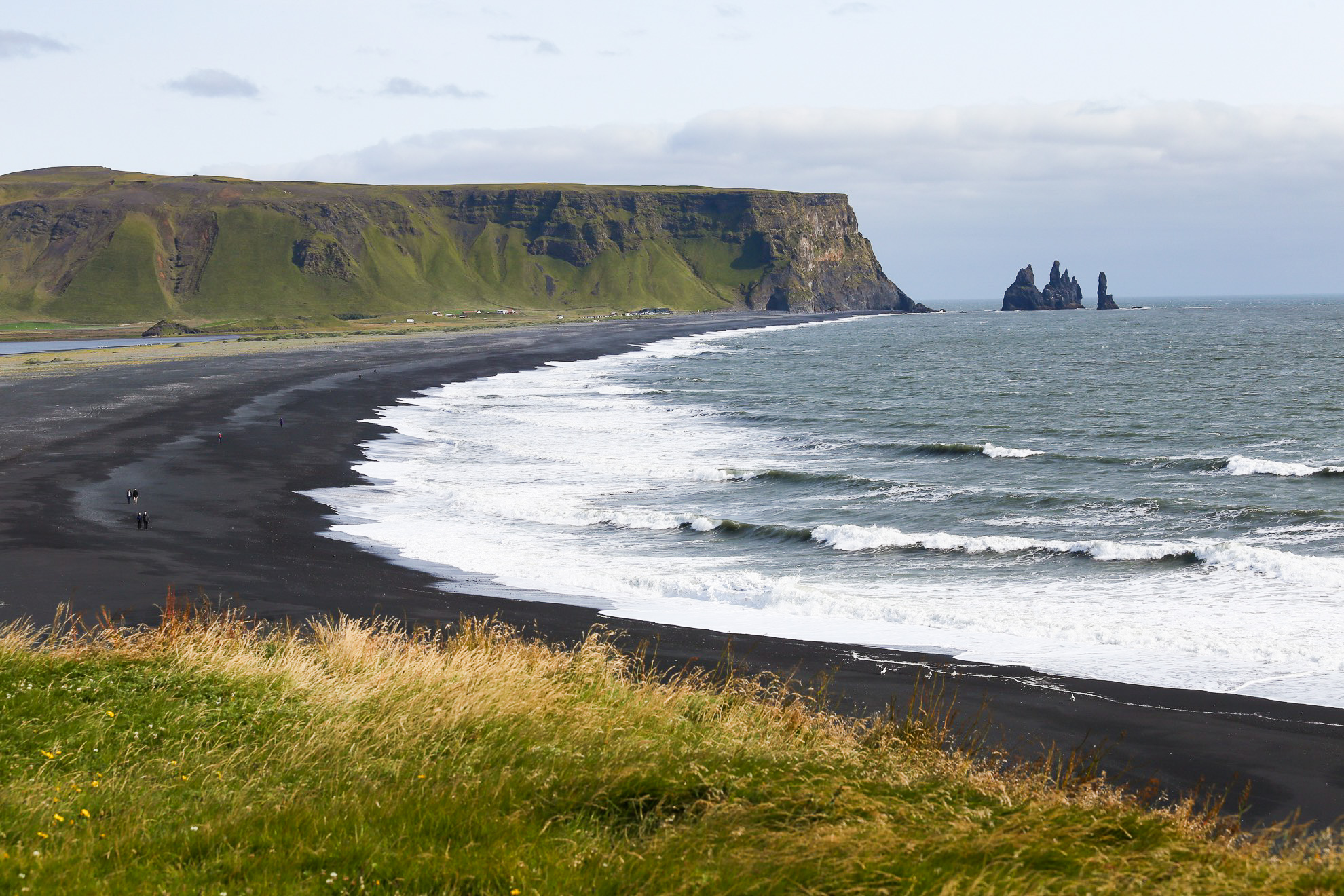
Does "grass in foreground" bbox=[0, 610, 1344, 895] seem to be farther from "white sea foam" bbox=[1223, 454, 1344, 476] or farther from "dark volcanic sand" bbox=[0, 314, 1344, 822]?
"white sea foam" bbox=[1223, 454, 1344, 476]

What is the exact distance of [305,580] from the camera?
62.0 ft

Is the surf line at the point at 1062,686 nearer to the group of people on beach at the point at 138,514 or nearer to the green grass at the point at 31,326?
the group of people on beach at the point at 138,514

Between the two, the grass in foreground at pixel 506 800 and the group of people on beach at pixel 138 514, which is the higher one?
the grass in foreground at pixel 506 800

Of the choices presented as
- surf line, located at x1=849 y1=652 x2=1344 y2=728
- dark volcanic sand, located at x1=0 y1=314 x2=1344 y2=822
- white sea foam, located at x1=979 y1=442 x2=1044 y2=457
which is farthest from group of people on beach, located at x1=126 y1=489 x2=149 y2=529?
white sea foam, located at x1=979 y1=442 x2=1044 y2=457

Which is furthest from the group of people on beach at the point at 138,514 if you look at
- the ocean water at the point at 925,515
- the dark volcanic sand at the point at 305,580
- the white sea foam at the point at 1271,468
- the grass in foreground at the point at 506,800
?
the white sea foam at the point at 1271,468

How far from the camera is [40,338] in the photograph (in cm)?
14988

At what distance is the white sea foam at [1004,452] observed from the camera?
115 ft

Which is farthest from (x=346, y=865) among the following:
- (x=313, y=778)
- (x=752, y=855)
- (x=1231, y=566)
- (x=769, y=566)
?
(x=1231, y=566)

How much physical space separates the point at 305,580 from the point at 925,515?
1472 centimetres

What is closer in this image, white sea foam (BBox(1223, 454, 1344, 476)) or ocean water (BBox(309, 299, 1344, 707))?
ocean water (BBox(309, 299, 1344, 707))

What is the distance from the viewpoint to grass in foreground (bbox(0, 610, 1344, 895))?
5.04 metres

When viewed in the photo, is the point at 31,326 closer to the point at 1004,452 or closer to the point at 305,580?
the point at 1004,452

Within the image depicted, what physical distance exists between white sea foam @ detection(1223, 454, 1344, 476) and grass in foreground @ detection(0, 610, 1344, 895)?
26110 millimetres

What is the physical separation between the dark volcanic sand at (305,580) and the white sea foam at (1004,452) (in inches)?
840
